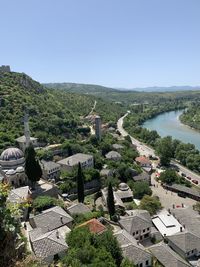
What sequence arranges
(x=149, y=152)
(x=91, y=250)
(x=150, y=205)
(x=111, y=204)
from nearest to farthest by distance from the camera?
(x=91, y=250), (x=111, y=204), (x=150, y=205), (x=149, y=152)

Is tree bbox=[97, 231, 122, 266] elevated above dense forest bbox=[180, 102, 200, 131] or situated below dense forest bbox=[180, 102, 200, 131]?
above

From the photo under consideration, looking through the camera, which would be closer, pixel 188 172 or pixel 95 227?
pixel 95 227

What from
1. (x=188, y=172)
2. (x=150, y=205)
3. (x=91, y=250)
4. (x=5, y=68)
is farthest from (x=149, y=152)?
(x=5, y=68)

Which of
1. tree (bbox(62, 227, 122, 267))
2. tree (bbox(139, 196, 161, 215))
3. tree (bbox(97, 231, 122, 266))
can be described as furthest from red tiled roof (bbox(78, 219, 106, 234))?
tree (bbox(139, 196, 161, 215))

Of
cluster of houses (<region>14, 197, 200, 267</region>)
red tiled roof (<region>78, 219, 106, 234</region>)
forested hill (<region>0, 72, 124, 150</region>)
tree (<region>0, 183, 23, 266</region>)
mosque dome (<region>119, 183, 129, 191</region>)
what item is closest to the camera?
tree (<region>0, 183, 23, 266</region>)

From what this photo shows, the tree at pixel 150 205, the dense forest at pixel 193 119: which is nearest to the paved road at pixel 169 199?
the tree at pixel 150 205

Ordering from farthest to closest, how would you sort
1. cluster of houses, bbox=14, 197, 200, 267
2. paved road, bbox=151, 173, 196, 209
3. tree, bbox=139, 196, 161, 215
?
paved road, bbox=151, 173, 196, 209 < tree, bbox=139, 196, 161, 215 < cluster of houses, bbox=14, 197, 200, 267

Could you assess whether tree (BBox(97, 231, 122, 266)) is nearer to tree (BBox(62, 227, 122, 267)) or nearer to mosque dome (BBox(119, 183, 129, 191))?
tree (BBox(62, 227, 122, 267))

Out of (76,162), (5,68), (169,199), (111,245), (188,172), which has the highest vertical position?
(5,68)

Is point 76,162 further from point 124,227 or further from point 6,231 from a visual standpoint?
point 6,231

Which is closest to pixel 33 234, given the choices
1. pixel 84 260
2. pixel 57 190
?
pixel 84 260

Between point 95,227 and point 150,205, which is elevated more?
point 95,227
